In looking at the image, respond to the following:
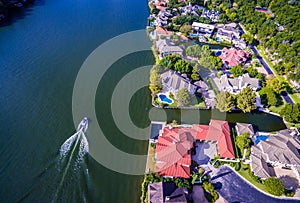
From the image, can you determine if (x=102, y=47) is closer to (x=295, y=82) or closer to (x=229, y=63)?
(x=229, y=63)

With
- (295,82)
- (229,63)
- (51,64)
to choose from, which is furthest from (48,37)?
(295,82)

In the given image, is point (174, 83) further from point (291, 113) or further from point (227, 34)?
point (227, 34)

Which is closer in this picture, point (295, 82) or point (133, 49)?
point (295, 82)

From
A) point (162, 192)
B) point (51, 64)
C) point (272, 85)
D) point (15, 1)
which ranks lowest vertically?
point (162, 192)

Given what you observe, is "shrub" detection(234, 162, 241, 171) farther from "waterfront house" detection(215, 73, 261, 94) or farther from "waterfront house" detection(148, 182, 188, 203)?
"waterfront house" detection(215, 73, 261, 94)

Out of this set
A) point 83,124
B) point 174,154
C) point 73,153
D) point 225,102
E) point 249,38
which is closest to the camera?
point 174,154

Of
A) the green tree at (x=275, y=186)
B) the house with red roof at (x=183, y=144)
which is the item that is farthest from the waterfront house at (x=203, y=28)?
the green tree at (x=275, y=186)

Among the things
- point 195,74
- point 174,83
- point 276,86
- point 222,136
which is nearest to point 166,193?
point 222,136
